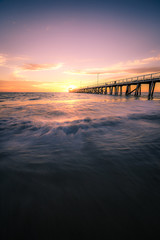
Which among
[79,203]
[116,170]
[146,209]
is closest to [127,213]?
[146,209]

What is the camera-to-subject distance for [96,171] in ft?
6.68

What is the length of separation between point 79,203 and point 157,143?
2.79m

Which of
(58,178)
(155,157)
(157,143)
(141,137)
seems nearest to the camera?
(58,178)

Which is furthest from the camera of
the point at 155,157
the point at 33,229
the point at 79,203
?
the point at 155,157

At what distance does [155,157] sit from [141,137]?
116cm

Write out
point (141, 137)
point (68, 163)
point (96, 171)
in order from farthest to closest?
point (141, 137) < point (68, 163) < point (96, 171)

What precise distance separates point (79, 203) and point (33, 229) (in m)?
0.58

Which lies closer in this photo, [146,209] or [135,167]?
[146,209]

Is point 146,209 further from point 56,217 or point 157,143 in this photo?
point 157,143

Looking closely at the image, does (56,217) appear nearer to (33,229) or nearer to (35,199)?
(33,229)

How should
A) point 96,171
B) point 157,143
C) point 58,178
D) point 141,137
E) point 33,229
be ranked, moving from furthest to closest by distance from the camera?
point 141,137 < point 157,143 < point 96,171 < point 58,178 < point 33,229

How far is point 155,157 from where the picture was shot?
7.97ft

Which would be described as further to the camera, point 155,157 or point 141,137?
point 141,137

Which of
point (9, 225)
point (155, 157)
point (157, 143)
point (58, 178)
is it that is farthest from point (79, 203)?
point (157, 143)
